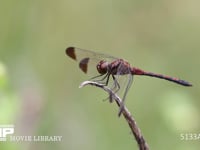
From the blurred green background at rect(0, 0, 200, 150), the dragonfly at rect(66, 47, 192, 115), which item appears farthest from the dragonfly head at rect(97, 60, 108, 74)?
the blurred green background at rect(0, 0, 200, 150)

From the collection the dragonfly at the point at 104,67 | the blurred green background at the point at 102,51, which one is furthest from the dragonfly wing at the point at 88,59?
the blurred green background at the point at 102,51

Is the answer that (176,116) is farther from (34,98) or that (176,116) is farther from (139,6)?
(139,6)

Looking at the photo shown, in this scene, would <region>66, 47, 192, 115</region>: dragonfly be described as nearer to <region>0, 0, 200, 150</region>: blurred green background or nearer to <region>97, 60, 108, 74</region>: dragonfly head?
<region>97, 60, 108, 74</region>: dragonfly head

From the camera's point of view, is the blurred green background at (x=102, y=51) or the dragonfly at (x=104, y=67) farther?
the blurred green background at (x=102, y=51)

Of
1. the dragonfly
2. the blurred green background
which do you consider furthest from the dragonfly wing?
the blurred green background

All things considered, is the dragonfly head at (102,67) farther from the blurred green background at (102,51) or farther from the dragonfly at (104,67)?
the blurred green background at (102,51)

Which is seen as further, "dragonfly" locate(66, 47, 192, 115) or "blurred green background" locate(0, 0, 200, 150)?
"blurred green background" locate(0, 0, 200, 150)

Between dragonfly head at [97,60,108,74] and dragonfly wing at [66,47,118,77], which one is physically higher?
dragonfly wing at [66,47,118,77]

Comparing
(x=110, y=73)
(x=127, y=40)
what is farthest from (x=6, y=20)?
(x=110, y=73)
